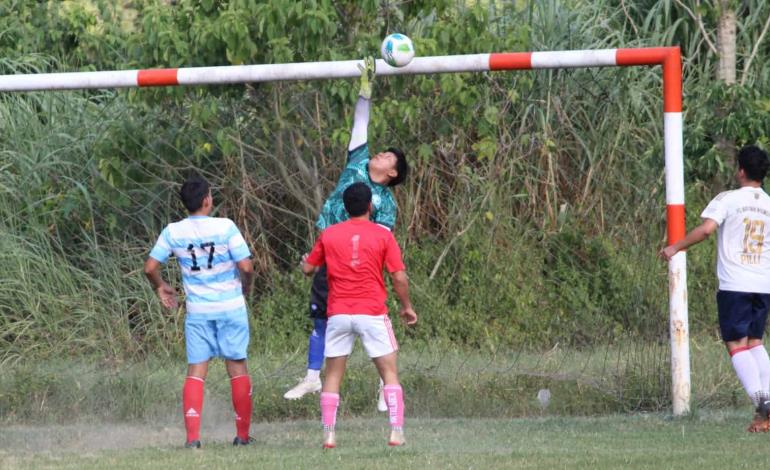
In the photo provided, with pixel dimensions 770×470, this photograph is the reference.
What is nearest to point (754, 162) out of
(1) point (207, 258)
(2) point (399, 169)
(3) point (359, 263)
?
(2) point (399, 169)

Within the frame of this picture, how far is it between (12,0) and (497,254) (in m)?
7.33

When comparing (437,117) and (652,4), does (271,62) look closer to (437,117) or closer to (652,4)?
(437,117)

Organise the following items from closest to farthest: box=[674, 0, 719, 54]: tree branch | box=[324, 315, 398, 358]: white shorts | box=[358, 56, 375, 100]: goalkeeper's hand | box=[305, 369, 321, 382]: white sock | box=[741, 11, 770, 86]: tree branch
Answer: box=[324, 315, 398, 358]: white shorts, box=[358, 56, 375, 100]: goalkeeper's hand, box=[305, 369, 321, 382]: white sock, box=[674, 0, 719, 54]: tree branch, box=[741, 11, 770, 86]: tree branch

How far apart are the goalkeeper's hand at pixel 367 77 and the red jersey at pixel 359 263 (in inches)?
47.6

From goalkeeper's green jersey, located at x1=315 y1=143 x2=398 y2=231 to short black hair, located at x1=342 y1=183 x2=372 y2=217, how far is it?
2.92ft

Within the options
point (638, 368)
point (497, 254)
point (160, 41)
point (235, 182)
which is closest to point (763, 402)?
point (638, 368)

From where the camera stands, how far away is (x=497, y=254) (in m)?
10.0

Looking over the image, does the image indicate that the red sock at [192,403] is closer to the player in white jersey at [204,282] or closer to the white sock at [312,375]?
Result: the player in white jersey at [204,282]

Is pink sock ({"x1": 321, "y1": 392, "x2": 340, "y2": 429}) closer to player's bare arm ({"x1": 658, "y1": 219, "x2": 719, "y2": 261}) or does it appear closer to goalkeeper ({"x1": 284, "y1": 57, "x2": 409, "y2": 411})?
goalkeeper ({"x1": 284, "y1": 57, "x2": 409, "y2": 411})

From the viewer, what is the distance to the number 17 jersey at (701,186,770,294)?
806 cm

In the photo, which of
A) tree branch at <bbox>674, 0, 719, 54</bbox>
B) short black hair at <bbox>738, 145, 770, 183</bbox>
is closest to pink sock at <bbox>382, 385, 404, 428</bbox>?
short black hair at <bbox>738, 145, 770, 183</bbox>

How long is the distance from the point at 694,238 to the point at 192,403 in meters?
3.11

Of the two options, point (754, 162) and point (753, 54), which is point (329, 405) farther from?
point (753, 54)

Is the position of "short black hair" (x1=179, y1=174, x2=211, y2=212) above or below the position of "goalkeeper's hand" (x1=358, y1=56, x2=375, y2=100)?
below
